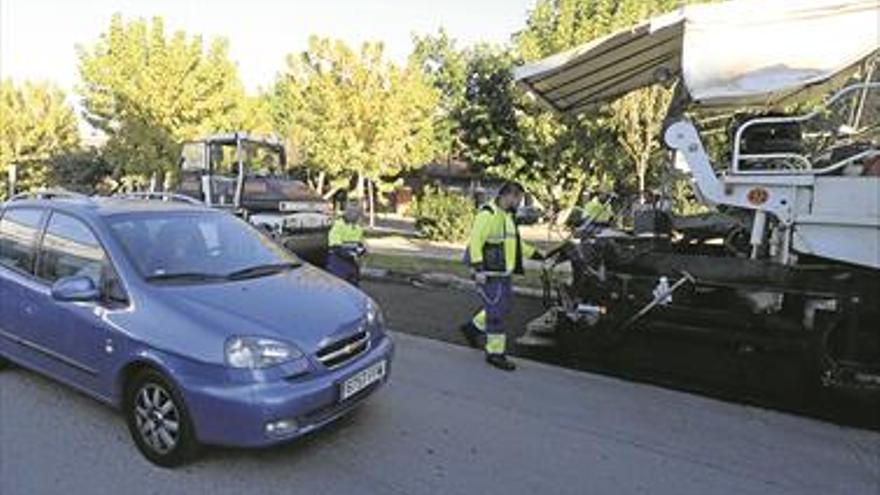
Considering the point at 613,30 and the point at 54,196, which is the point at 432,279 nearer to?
the point at 54,196

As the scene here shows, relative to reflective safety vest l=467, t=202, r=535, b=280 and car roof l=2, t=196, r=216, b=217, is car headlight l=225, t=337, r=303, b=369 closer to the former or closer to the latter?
car roof l=2, t=196, r=216, b=217

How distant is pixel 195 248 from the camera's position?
5.18 metres

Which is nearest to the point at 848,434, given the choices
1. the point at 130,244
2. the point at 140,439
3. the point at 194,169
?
the point at 140,439

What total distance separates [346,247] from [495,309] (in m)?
2.15

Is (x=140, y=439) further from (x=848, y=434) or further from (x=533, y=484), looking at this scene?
(x=848, y=434)

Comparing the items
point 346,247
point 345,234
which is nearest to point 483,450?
point 346,247

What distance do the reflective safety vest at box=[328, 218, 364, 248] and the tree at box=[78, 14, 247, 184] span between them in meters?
19.4

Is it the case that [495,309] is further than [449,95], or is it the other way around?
[449,95]

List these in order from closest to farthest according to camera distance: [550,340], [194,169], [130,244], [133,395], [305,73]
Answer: [133,395]
[130,244]
[550,340]
[194,169]
[305,73]

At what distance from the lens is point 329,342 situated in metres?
4.37

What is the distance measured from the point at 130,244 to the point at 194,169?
10.9m

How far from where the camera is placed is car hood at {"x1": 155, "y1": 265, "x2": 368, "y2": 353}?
421 centimetres

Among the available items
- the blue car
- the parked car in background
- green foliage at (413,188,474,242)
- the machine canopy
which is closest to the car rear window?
the blue car

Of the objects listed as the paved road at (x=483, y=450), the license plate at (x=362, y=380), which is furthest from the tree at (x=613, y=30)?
the license plate at (x=362, y=380)
